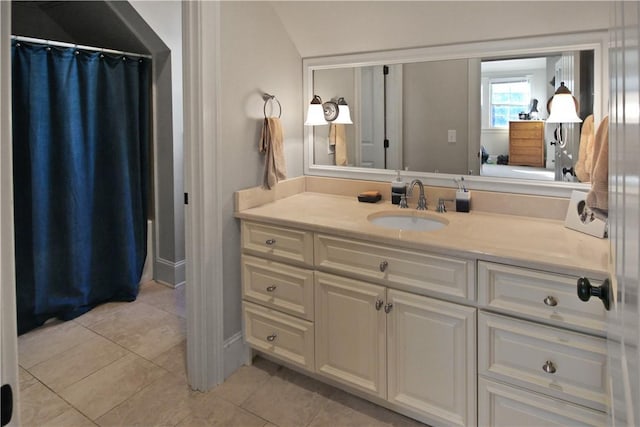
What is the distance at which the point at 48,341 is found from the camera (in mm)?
2594

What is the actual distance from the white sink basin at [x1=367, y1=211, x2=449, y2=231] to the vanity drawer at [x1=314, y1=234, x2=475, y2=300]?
1.09ft

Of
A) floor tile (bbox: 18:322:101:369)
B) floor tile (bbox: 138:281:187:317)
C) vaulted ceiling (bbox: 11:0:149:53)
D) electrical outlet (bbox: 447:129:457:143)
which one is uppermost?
vaulted ceiling (bbox: 11:0:149:53)

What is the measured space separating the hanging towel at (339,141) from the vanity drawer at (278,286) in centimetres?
82

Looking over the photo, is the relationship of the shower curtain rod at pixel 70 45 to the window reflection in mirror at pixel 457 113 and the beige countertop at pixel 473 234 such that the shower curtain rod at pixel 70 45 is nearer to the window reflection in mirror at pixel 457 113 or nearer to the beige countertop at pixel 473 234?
the window reflection in mirror at pixel 457 113

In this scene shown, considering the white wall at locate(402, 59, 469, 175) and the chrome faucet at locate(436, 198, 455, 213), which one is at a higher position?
the white wall at locate(402, 59, 469, 175)

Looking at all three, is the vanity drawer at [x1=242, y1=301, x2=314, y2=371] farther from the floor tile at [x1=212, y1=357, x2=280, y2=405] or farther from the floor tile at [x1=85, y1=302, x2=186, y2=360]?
the floor tile at [x1=85, y1=302, x2=186, y2=360]

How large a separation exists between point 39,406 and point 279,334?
1.14 m

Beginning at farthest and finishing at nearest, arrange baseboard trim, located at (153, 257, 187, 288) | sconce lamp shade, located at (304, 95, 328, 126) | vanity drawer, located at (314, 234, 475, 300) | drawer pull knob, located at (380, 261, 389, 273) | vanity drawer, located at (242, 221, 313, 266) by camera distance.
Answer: baseboard trim, located at (153, 257, 187, 288), sconce lamp shade, located at (304, 95, 328, 126), vanity drawer, located at (242, 221, 313, 266), drawer pull knob, located at (380, 261, 389, 273), vanity drawer, located at (314, 234, 475, 300)

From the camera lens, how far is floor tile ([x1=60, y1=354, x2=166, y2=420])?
2.02 meters

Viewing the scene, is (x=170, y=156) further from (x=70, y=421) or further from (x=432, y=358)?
(x=432, y=358)

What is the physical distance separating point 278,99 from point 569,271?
1.67 metres

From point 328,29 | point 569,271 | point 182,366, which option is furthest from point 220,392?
point 328,29

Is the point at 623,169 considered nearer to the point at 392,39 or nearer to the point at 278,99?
the point at 392,39

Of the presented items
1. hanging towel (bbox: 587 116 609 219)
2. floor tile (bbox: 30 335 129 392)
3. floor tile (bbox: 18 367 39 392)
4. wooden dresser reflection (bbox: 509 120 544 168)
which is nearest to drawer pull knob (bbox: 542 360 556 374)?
hanging towel (bbox: 587 116 609 219)
